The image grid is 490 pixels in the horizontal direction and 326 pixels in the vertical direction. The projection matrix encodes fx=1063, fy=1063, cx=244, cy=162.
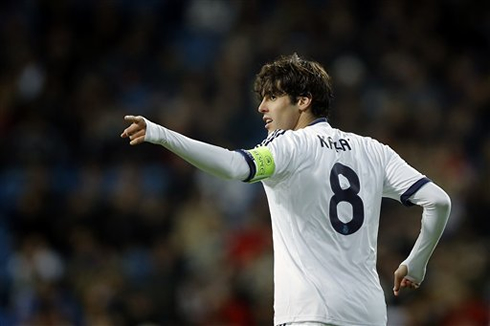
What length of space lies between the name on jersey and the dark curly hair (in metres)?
0.21

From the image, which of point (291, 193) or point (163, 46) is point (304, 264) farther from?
point (163, 46)

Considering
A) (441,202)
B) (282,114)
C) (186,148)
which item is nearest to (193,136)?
(282,114)

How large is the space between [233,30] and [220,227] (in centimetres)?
347

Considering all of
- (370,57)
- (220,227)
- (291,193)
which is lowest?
(291,193)

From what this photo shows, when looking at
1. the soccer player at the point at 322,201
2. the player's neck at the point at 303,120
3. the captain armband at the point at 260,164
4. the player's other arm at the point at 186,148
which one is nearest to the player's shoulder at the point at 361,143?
the soccer player at the point at 322,201

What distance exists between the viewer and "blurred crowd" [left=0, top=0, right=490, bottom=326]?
32.2 feet

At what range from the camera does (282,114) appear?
5082 millimetres

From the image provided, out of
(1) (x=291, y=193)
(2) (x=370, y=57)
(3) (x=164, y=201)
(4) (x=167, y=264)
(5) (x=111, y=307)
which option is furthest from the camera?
(2) (x=370, y=57)

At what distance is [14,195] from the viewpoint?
36.9 feet

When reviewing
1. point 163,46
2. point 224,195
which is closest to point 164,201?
point 224,195

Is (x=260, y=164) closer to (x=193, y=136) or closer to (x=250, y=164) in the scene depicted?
(x=250, y=164)

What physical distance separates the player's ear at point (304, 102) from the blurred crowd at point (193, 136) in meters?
4.45

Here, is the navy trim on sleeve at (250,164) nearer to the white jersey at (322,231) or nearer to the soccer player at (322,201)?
the soccer player at (322,201)

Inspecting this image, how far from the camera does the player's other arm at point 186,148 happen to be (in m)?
4.37
